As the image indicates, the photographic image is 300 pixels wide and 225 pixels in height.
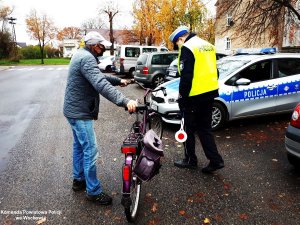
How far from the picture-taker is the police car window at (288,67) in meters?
6.12

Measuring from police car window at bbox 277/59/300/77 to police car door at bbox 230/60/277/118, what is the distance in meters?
0.24

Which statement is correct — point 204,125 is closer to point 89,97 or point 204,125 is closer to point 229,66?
point 89,97

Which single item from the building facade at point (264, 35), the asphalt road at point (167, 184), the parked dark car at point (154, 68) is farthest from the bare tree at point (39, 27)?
the asphalt road at point (167, 184)

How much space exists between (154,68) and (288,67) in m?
6.97

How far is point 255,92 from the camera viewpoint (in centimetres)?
588

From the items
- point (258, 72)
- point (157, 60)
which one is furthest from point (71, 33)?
point (258, 72)

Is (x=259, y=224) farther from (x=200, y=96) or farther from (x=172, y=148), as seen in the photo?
(x=172, y=148)

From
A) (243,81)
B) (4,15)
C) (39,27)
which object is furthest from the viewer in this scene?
(39,27)

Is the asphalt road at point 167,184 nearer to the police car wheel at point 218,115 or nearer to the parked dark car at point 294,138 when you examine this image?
the police car wheel at point 218,115

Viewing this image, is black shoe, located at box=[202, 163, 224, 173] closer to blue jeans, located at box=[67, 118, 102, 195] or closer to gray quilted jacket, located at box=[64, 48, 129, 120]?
blue jeans, located at box=[67, 118, 102, 195]

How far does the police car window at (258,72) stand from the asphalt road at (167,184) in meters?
1.15

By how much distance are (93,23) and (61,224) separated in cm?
8535

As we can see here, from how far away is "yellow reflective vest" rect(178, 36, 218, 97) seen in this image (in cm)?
364

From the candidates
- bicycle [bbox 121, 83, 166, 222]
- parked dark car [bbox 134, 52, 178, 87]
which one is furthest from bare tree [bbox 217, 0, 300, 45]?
bicycle [bbox 121, 83, 166, 222]
